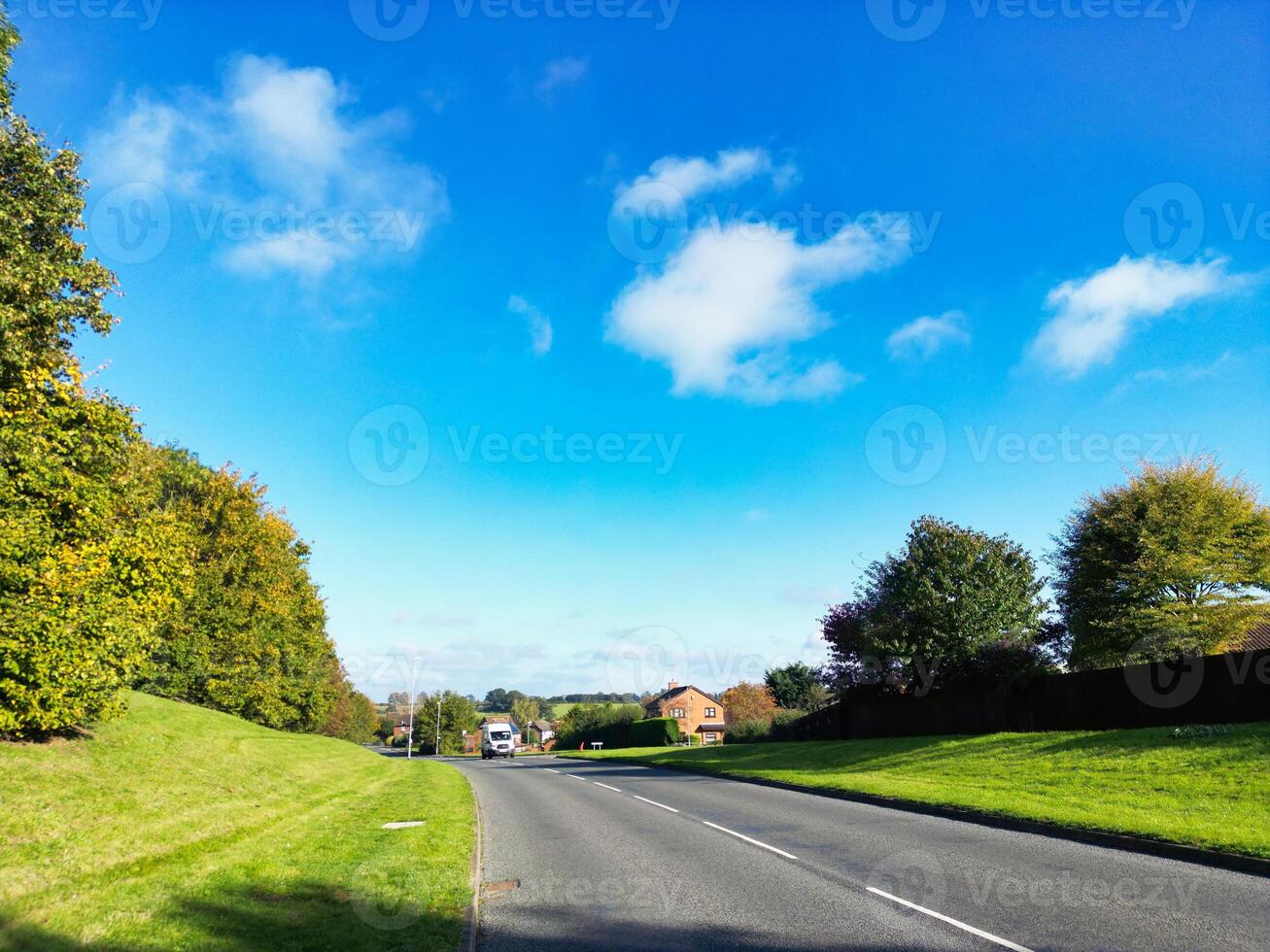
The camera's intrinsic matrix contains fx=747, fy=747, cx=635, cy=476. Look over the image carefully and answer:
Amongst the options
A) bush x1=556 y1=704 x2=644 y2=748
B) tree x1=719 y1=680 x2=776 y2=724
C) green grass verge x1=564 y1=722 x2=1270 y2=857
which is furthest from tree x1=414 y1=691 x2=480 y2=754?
green grass verge x1=564 y1=722 x2=1270 y2=857

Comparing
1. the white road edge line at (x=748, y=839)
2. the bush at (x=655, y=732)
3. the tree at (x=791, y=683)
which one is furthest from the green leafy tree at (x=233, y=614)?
the tree at (x=791, y=683)

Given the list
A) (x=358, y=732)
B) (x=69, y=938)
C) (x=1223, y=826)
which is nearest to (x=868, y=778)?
(x=1223, y=826)

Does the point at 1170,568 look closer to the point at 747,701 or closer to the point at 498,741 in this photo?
the point at 498,741

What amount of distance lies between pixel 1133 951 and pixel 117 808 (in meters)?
13.7

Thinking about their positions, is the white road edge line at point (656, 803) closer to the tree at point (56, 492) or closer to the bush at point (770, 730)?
the tree at point (56, 492)

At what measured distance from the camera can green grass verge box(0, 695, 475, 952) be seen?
269 inches

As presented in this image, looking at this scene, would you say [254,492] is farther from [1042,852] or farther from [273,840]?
[1042,852]

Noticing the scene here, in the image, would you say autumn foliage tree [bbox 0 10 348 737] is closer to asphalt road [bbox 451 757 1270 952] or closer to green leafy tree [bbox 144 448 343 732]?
asphalt road [bbox 451 757 1270 952]

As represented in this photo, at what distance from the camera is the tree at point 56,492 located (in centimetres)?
1323

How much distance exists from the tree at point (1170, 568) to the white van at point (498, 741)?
1732 inches

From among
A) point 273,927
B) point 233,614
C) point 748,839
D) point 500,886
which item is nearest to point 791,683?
point 233,614

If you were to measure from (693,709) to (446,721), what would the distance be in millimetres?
33721

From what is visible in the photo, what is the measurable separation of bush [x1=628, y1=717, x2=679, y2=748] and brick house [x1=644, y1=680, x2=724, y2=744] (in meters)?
31.1

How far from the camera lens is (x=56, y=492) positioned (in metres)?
14.9
